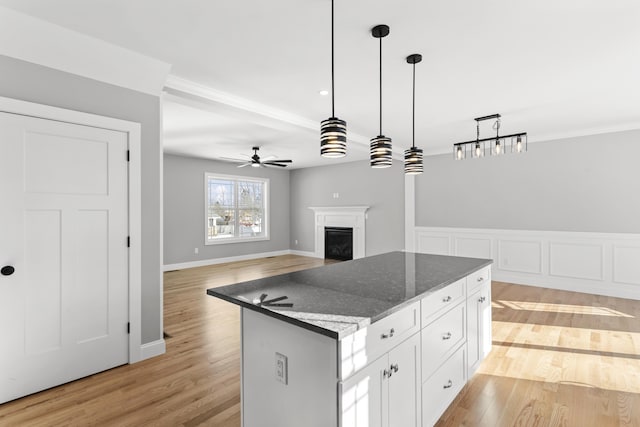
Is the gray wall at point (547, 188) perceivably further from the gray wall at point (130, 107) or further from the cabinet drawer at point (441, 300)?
the gray wall at point (130, 107)

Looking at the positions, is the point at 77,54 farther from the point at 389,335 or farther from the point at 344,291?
the point at 389,335

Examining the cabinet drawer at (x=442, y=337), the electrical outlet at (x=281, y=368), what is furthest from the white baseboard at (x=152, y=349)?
the cabinet drawer at (x=442, y=337)

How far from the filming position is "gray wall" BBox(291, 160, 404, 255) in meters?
7.34

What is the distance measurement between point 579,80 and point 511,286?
3.50 m

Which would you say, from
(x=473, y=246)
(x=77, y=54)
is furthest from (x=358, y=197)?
(x=77, y=54)

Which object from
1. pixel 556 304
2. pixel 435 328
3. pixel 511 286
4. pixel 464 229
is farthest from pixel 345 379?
pixel 464 229

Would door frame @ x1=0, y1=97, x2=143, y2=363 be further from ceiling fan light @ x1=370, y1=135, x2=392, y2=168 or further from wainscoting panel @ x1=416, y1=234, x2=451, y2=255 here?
wainscoting panel @ x1=416, y1=234, x2=451, y2=255

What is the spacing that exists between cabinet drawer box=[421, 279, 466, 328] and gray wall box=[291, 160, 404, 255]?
505 cm

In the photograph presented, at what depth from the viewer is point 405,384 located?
64.0 inches

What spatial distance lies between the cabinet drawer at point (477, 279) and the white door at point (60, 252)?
2774mm

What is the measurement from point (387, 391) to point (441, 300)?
2.32 ft

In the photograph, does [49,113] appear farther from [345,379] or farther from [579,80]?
[579,80]

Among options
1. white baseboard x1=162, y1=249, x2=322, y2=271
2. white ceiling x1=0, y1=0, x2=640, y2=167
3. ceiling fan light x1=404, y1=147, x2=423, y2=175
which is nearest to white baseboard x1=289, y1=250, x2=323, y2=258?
white baseboard x1=162, y1=249, x2=322, y2=271

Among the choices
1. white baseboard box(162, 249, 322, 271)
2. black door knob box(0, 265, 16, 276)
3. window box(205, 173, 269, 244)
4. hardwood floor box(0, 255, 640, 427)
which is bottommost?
hardwood floor box(0, 255, 640, 427)
